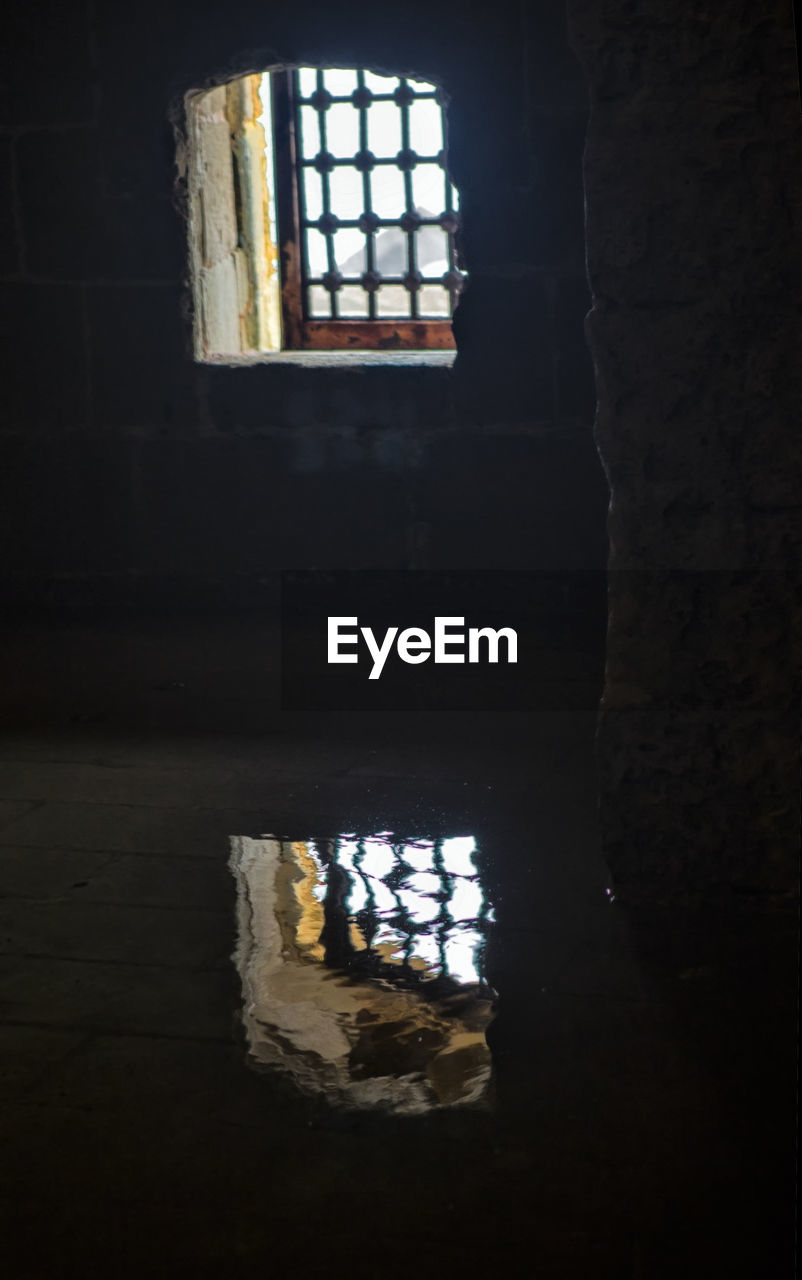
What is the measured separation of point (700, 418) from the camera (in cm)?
280

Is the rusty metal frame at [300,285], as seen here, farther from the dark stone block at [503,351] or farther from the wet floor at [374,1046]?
the wet floor at [374,1046]

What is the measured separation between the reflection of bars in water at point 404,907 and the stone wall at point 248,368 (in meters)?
2.92

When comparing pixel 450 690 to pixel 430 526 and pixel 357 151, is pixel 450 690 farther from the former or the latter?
pixel 357 151

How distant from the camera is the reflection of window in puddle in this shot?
2.33 metres

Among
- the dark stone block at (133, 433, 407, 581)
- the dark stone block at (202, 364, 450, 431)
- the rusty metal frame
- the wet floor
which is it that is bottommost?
the wet floor

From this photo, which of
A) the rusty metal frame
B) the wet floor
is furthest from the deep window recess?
the wet floor

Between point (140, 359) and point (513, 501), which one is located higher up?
point (140, 359)

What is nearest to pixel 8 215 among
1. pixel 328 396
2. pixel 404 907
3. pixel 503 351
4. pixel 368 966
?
pixel 328 396

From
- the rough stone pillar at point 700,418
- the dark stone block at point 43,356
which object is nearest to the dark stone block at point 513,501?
the dark stone block at point 43,356

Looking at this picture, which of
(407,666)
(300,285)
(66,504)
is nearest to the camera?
(407,666)

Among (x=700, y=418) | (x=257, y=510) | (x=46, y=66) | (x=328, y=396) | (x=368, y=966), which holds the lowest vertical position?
(x=368, y=966)

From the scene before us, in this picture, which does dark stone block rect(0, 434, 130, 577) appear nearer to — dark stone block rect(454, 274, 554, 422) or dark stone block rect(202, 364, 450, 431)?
dark stone block rect(202, 364, 450, 431)

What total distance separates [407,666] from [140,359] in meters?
2.03

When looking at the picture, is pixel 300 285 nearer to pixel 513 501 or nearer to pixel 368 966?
pixel 513 501
